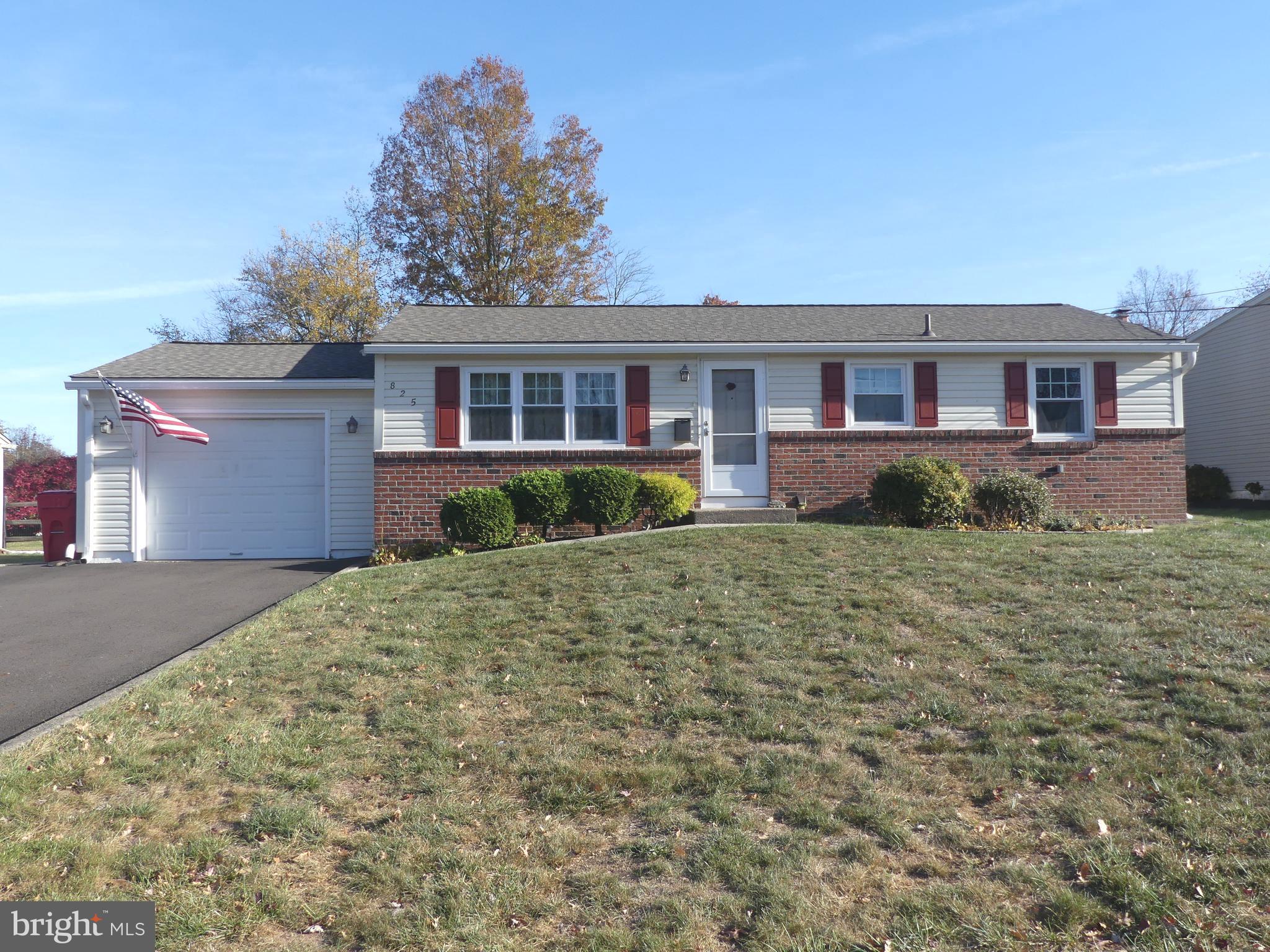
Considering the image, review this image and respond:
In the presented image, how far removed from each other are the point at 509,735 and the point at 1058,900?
3009 millimetres

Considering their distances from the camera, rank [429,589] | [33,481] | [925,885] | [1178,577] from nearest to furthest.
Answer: [925,885], [1178,577], [429,589], [33,481]

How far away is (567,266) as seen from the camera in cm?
2744

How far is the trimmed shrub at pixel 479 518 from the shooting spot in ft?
38.3

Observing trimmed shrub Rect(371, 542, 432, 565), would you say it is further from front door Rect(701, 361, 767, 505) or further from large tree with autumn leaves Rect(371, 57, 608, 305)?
large tree with autumn leaves Rect(371, 57, 608, 305)

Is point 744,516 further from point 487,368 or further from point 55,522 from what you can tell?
point 55,522

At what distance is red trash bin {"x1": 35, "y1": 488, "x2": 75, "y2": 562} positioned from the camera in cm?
1335

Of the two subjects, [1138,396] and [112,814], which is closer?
[112,814]

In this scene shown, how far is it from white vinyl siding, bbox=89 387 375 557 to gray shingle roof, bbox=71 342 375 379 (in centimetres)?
30

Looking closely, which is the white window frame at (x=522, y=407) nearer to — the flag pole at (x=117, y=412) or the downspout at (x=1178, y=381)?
the flag pole at (x=117, y=412)

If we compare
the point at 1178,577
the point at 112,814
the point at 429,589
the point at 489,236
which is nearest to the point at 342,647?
the point at 429,589

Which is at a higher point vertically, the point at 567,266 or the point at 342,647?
the point at 567,266

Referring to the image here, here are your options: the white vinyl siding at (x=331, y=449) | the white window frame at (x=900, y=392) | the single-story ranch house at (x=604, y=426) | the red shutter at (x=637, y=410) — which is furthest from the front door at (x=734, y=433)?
the white vinyl siding at (x=331, y=449)

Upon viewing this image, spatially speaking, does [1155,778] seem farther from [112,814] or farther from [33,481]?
[33,481]

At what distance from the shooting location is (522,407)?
13516 mm
